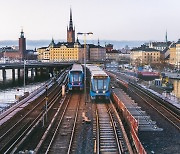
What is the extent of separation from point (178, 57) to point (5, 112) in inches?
4708

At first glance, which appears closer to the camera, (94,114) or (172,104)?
(94,114)

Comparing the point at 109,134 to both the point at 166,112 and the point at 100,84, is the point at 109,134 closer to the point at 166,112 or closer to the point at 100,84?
the point at 166,112

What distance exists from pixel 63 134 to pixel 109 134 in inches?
116

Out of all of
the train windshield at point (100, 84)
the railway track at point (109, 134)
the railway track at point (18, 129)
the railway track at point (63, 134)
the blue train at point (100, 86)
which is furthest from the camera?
the train windshield at point (100, 84)

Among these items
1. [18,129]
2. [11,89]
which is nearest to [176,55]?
[11,89]

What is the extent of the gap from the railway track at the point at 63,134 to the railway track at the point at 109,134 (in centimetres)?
147

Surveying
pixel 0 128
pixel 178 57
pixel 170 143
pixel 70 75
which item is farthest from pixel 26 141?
pixel 178 57

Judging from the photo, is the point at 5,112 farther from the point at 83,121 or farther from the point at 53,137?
the point at 53,137

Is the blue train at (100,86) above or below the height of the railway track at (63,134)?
above

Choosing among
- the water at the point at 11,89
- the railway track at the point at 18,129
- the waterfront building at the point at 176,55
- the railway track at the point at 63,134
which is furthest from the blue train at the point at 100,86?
the waterfront building at the point at 176,55

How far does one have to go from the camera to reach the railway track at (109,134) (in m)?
20.4

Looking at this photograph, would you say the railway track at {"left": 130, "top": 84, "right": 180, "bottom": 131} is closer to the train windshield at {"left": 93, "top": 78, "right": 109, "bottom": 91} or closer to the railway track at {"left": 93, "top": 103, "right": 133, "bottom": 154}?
the railway track at {"left": 93, "top": 103, "right": 133, "bottom": 154}

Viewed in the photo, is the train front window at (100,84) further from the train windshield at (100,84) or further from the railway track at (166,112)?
the railway track at (166,112)

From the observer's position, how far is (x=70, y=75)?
158ft
